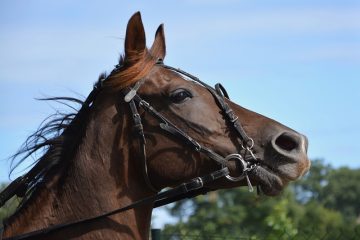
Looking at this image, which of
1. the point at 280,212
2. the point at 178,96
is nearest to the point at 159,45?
the point at 178,96

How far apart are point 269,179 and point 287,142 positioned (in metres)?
0.24

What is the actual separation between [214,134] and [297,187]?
6046 centimetres

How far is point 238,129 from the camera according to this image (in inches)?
198

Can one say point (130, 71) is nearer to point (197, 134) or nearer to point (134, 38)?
point (134, 38)

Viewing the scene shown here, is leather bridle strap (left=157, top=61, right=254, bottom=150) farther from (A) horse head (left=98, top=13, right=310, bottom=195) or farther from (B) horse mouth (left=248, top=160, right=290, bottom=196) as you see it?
(B) horse mouth (left=248, top=160, right=290, bottom=196)

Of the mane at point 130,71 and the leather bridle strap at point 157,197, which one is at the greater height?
the mane at point 130,71

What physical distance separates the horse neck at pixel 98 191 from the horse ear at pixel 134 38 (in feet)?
1.26

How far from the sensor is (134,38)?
5.14 m

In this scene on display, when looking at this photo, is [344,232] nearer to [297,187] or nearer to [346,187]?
[297,187]

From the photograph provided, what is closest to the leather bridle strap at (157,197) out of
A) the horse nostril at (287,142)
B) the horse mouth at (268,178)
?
the horse mouth at (268,178)

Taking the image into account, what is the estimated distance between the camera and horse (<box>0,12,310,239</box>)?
4969 millimetres

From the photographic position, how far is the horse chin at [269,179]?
496 centimetres

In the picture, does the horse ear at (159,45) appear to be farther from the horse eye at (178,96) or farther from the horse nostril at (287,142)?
the horse nostril at (287,142)

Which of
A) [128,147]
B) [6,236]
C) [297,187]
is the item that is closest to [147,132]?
[128,147]
